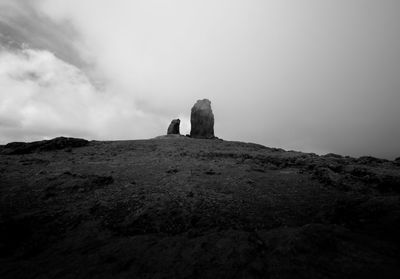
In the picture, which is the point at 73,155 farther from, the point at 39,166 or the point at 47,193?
the point at 47,193

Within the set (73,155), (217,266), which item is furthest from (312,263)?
(73,155)

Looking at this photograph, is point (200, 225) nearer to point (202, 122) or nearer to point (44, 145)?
point (44, 145)

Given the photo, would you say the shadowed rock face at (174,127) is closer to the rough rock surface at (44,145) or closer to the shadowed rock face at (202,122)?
the shadowed rock face at (202,122)

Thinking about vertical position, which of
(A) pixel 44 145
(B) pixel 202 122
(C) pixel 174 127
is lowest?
(A) pixel 44 145

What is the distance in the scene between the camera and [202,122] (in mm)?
52344

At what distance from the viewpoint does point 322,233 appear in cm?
710

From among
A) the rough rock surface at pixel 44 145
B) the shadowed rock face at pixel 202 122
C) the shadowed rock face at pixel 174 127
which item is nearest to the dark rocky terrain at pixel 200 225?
the rough rock surface at pixel 44 145

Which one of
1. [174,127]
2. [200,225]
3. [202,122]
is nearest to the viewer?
[200,225]

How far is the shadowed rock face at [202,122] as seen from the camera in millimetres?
52000

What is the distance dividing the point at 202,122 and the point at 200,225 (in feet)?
143

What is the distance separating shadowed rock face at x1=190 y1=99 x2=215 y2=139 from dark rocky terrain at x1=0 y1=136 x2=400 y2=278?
3484cm

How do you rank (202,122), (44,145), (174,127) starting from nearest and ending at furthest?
1. (44,145)
2. (202,122)
3. (174,127)

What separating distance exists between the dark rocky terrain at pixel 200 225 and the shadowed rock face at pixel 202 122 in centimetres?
3484

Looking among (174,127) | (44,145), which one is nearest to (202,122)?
(174,127)
